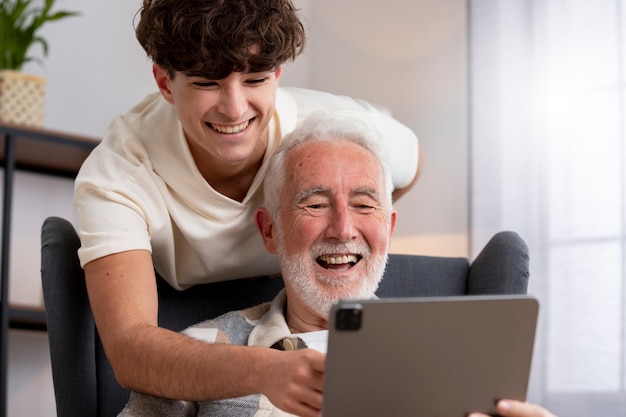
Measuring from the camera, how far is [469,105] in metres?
3.90

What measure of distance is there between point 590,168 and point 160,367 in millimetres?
2192

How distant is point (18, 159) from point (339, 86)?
1.54 metres

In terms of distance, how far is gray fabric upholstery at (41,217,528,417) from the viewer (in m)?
1.95

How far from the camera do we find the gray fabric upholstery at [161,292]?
195cm

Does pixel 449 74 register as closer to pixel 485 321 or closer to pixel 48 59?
pixel 48 59


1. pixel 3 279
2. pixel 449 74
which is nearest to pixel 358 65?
pixel 449 74

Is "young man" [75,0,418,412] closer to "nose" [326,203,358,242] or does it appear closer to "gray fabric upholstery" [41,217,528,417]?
"gray fabric upholstery" [41,217,528,417]

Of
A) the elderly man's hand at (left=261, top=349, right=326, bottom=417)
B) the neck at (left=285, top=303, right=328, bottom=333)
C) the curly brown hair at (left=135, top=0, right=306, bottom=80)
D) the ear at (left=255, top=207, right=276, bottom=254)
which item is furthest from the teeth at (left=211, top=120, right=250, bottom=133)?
the elderly man's hand at (left=261, top=349, right=326, bottom=417)

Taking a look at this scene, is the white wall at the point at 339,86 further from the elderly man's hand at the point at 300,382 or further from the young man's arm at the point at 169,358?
the elderly man's hand at the point at 300,382

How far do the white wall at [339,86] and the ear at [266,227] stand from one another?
1.72 meters

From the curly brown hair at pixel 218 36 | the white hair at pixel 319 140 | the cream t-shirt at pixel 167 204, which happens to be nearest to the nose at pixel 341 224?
the white hair at pixel 319 140

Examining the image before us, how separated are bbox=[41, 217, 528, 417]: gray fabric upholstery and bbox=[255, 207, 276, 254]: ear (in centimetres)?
16

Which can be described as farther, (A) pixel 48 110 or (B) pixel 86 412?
(A) pixel 48 110

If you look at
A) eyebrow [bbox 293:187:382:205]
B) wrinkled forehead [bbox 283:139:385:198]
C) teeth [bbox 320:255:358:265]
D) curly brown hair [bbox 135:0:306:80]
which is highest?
curly brown hair [bbox 135:0:306:80]
